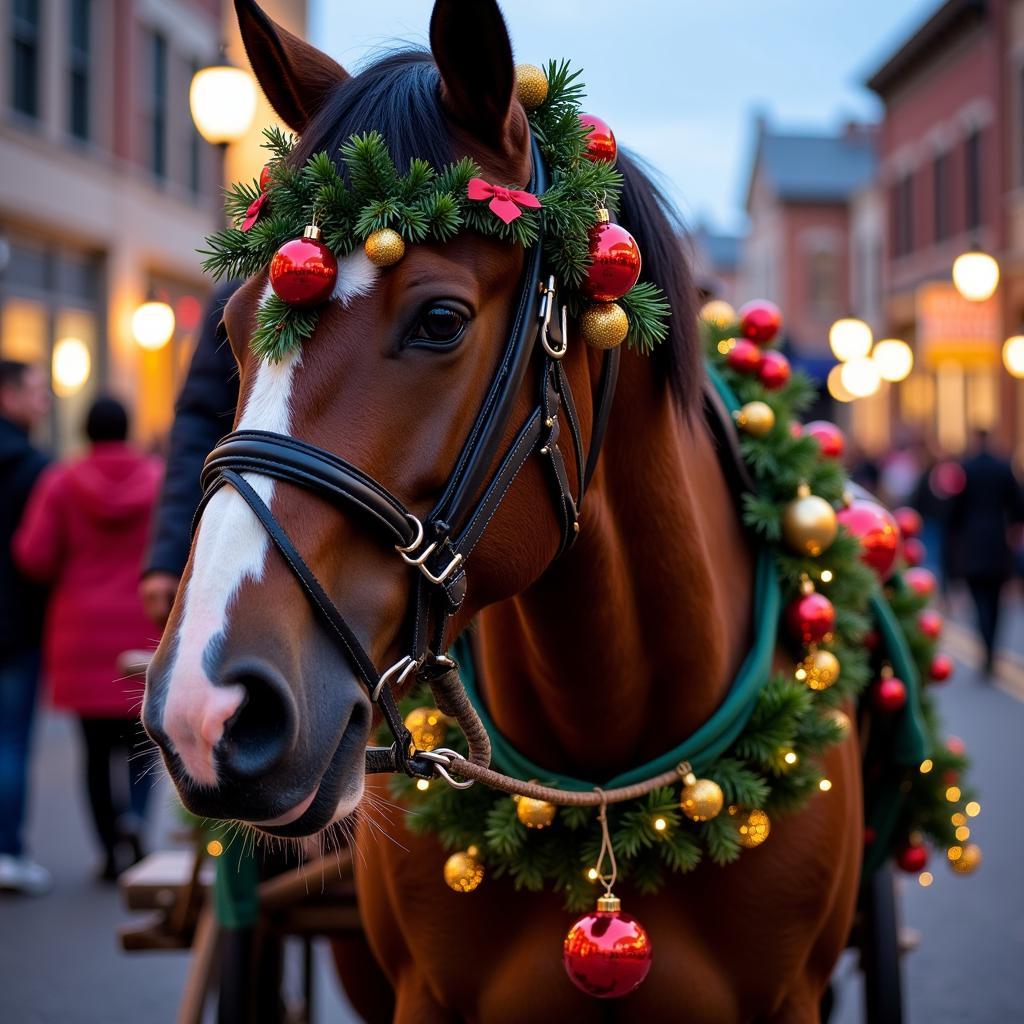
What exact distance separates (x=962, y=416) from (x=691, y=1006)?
89.0 ft

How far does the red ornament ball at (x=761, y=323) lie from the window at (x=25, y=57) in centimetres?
1648

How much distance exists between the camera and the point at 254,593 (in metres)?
1.62

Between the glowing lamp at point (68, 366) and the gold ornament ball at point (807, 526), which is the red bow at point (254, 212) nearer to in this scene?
the gold ornament ball at point (807, 526)

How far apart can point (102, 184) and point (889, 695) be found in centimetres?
1891

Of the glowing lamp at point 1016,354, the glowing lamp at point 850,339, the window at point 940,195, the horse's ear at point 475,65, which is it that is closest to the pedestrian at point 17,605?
the horse's ear at point 475,65

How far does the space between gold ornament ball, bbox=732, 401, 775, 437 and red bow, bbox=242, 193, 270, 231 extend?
1276mm

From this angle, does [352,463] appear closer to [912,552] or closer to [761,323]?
[761,323]

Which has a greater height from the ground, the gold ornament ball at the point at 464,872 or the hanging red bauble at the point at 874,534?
the hanging red bauble at the point at 874,534

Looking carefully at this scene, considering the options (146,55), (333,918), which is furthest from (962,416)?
(333,918)

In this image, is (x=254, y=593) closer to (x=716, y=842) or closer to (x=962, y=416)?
(x=716, y=842)

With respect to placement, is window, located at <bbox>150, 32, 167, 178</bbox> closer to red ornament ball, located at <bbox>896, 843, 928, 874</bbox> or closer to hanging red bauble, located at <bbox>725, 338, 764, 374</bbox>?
hanging red bauble, located at <bbox>725, 338, 764, 374</bbox>

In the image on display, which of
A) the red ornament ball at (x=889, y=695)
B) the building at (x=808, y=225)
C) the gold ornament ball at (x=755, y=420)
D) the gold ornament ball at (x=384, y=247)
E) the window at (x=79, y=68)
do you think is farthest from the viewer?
the building at (x=808, y=225)

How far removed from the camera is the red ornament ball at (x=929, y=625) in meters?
3.59

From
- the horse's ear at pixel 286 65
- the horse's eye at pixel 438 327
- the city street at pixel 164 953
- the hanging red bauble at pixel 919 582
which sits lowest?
the city street at pixel 164 953
